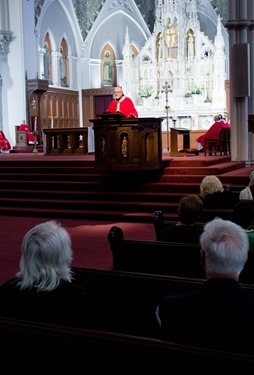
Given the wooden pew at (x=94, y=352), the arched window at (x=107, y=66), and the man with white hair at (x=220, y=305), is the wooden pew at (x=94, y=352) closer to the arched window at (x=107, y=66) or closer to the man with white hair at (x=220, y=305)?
the man with white hair at (x=220, y=305)

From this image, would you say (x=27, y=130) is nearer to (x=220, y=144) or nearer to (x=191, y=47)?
(x=191, y=47)

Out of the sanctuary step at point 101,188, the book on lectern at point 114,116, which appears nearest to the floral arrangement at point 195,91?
the sanctuary step at point 101,188

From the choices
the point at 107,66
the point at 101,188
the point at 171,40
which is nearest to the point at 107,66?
the point at 107,66

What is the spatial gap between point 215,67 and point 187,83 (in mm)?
1197

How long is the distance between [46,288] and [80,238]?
Answer: 5.39 meters

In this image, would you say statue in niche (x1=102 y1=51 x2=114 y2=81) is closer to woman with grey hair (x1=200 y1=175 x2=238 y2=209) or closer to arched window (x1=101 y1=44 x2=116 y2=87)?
arched window (x1=101 y1=44 x2=116 y2=87)

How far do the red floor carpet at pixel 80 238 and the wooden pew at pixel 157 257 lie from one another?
1886 millimetres

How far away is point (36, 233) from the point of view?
291cm

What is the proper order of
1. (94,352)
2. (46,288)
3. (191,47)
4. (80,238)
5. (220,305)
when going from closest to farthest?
(94,352) → (220,305) → (46,288) → (80,238) → (191,47)

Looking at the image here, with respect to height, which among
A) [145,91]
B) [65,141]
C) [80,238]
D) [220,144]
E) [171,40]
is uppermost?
[171,40]

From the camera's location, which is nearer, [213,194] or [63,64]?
[213,194]

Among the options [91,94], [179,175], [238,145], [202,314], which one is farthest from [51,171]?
[91,94]

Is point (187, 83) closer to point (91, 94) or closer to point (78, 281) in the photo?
point (91, 94)

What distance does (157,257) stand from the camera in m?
4.42
